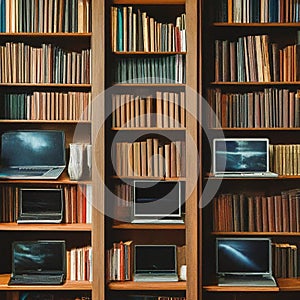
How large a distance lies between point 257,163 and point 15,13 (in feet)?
5.79

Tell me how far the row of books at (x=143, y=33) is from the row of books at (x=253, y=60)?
0.26 metres

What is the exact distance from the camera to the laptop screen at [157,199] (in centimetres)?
412

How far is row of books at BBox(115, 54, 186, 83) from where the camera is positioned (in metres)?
4.13

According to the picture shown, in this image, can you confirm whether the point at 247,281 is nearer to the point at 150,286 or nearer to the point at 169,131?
the point at 150,286

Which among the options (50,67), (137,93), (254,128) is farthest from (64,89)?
(254,128)

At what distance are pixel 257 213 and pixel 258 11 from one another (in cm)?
126

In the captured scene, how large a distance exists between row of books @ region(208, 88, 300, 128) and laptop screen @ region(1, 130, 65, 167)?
99 centimetres

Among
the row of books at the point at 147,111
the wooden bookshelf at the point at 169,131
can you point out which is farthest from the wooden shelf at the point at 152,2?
the row of books at the point at 147,111

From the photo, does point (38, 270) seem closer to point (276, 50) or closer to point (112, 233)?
point (112, 233)

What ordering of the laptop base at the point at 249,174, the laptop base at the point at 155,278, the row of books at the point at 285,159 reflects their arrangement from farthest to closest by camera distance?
the row of books at the point at 285,159, the laptop base at the point at 155,278, the laptop base at the point at 249,174

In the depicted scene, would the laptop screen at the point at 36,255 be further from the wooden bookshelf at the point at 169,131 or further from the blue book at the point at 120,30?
the blue book at the point at 120,30

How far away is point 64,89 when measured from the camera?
169 inches

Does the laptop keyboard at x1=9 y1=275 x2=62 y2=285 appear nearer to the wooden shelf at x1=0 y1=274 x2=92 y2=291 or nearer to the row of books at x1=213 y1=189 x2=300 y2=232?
the wooden shelf at x1=0 y1=274 x2=92 y2=291

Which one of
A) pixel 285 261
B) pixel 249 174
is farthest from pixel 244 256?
pixel 249 174
